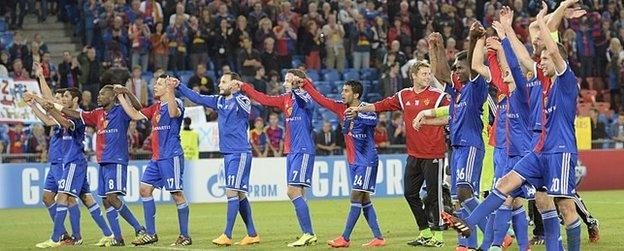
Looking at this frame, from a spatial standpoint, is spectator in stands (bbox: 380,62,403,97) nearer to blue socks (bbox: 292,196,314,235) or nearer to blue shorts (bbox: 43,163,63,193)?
blue shorts (bbox: 43,163,63,193)

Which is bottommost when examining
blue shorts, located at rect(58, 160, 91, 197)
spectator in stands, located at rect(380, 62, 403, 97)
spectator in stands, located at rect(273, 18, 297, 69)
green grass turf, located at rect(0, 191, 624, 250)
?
green grass turf, located at rect(0, 191, 624, 250)

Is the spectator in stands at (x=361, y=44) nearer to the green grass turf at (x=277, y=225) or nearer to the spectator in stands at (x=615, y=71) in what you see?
the green grass turf at (x=277, y=225)

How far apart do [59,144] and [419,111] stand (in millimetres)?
5349

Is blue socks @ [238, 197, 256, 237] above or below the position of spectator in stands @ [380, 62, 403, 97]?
below

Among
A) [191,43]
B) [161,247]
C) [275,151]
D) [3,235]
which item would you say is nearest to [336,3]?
[191,43]

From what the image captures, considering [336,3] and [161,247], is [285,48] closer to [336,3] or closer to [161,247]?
[336,3]

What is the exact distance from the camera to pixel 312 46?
111ft

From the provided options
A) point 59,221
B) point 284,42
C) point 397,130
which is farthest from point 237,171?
point 284,42

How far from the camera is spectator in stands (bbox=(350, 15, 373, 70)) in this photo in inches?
1342

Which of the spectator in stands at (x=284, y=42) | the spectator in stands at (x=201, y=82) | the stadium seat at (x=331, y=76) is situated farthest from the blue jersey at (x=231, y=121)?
the stadium seat at (x=331, y=76)

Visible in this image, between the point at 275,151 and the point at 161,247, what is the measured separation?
506 inches

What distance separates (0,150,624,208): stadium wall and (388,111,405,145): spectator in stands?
1210 millimetres

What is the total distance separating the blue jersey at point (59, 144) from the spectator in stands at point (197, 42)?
13986 millimetres

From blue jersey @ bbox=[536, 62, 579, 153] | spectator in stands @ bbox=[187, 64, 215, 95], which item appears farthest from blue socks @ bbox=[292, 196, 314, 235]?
spectator in stands @ bbox=[187, 64, 215, 95]
